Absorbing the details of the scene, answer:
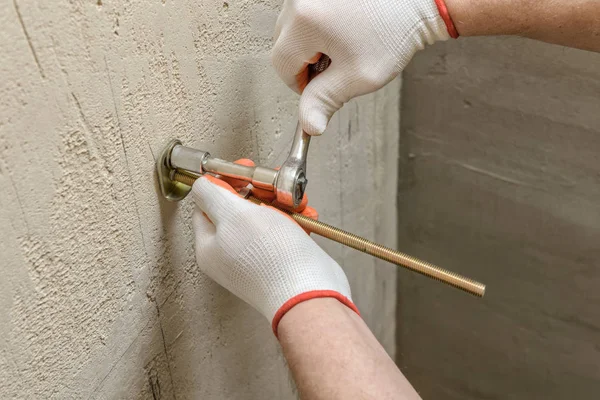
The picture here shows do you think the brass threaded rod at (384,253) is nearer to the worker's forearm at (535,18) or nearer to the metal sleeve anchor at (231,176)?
the metal sleeve anchor at (231,176)

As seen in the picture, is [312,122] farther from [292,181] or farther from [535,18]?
[535,18]

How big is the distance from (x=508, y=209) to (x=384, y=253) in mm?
578

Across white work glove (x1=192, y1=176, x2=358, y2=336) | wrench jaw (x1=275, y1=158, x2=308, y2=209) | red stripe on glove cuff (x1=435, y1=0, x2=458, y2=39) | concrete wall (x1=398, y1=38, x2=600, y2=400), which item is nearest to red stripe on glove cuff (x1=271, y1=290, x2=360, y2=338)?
white work glove (x1=192, y1=176, x2=358, y2=336)

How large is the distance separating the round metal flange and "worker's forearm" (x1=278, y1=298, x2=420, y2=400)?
0.21 meters

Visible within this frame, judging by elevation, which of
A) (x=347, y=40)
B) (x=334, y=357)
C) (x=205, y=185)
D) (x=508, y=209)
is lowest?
(x=508, y=209)

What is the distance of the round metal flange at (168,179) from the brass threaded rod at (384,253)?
0.04ft

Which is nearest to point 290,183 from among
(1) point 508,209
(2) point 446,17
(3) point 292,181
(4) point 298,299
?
(3) point 292,181

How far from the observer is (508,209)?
112cm

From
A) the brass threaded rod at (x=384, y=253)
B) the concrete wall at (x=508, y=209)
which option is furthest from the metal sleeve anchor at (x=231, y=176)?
the concrete wall at (x=508, y=209)

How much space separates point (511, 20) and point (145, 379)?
63 cm

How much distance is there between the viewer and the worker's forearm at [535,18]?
69 centimetres

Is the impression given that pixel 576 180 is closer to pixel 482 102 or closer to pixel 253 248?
pixel 482 102

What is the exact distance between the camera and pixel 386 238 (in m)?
1.32

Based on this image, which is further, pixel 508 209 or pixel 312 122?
pixel 508 209
